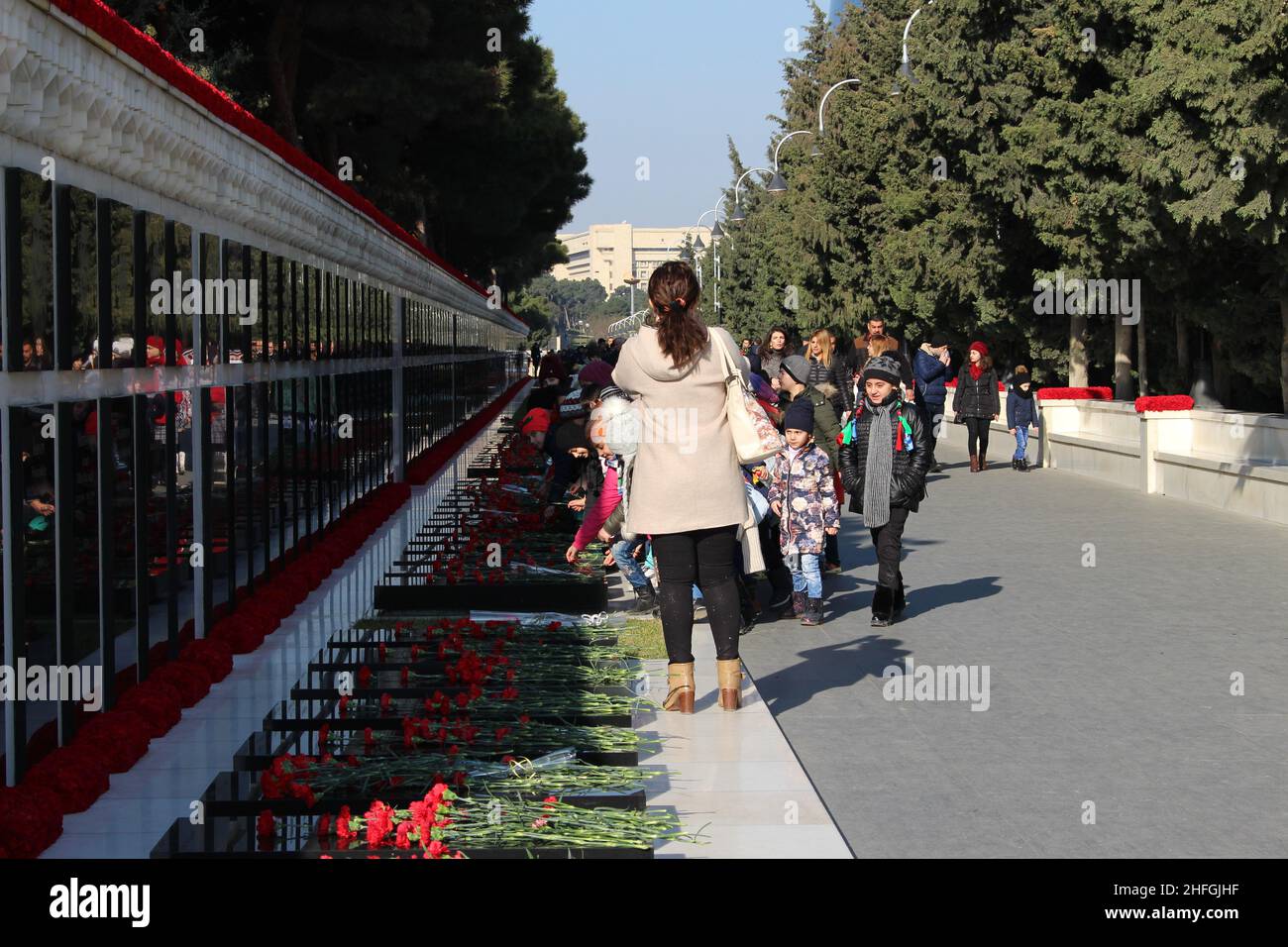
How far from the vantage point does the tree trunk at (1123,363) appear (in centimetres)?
3250

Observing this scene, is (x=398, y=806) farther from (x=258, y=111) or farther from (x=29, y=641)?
(x=258, y=111)

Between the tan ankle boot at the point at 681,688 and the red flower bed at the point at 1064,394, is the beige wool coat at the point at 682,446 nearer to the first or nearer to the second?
the tan ankle boot at the point at 681,688

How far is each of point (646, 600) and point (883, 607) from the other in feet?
4.88

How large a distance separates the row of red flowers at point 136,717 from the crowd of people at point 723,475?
2018 millimetres

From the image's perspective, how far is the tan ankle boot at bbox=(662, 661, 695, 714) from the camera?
8.33 metres

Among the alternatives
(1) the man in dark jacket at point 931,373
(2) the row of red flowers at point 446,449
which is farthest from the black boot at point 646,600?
(2) the row of red flowers at point 446,449

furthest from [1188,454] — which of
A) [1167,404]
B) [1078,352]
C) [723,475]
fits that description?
[723,475]

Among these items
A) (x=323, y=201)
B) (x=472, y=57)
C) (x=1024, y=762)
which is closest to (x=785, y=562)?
(x=323, y=201)

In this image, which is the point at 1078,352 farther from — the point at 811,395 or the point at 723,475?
the point at 723,475

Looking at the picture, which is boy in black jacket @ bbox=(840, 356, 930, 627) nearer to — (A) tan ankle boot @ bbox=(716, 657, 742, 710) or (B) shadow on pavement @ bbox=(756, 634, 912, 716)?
(B) shadow on pavement @ bbox=(756, 634, 912, 716)

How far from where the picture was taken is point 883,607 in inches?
452

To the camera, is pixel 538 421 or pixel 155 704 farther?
pixel 538 421

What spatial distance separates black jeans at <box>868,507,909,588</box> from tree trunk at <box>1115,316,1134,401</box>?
21.9 m
